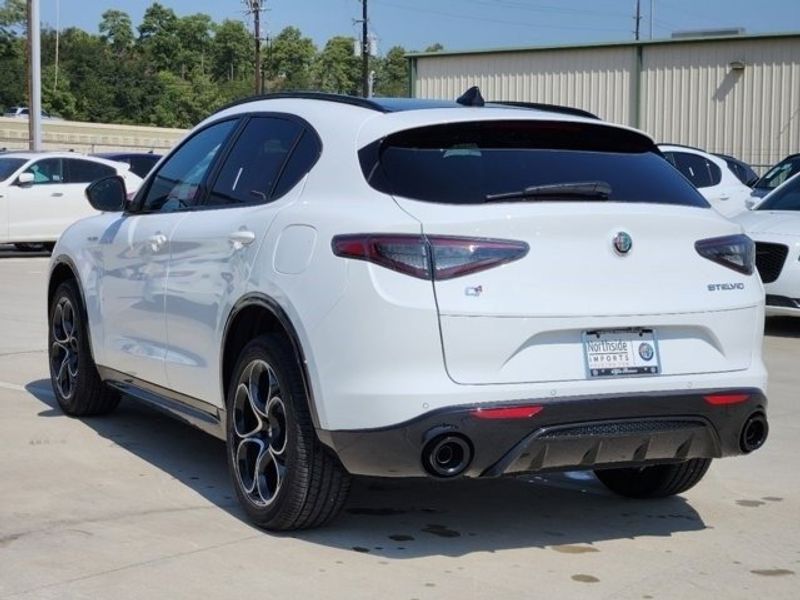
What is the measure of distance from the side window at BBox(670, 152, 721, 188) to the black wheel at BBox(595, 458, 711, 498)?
48.1ft

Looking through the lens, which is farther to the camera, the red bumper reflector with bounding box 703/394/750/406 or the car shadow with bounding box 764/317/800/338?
the car shadow with bounding box 764/317/800/338

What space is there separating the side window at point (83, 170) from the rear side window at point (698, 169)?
920 centimetres

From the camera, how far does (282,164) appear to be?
19.2ft

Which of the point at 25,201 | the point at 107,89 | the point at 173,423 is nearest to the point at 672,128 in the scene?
the point at 25,201

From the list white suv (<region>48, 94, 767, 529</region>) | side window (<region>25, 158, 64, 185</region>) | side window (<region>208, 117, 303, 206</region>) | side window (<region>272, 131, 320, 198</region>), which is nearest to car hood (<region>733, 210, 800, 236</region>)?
white suv (<region>48, 94, 767, 529</region>)

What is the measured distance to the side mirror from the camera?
24.1 feet

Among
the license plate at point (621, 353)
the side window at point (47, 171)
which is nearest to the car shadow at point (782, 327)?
the license plate at point (621, 353)

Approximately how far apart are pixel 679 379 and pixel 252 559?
5.85 feet

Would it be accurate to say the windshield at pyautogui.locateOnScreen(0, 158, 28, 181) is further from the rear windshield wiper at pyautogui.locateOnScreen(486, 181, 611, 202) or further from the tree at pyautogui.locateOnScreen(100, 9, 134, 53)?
the tree at pyautogui.locateOnScreen(100, 9, 134, 53)

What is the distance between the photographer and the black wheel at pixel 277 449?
17.2 feet

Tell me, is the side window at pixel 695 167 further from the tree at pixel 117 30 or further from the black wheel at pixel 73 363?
the tree at pixel 117 30

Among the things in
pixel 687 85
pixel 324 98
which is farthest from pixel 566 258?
pixel 687 85

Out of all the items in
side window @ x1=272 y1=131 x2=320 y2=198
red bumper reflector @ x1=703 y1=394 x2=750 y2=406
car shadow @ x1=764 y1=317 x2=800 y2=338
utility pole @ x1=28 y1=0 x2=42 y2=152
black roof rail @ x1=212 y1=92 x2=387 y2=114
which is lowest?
car shadow @ x1=764 y1=317 x2=800 y2=338

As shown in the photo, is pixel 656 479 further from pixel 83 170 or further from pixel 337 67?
pixel 337 67
